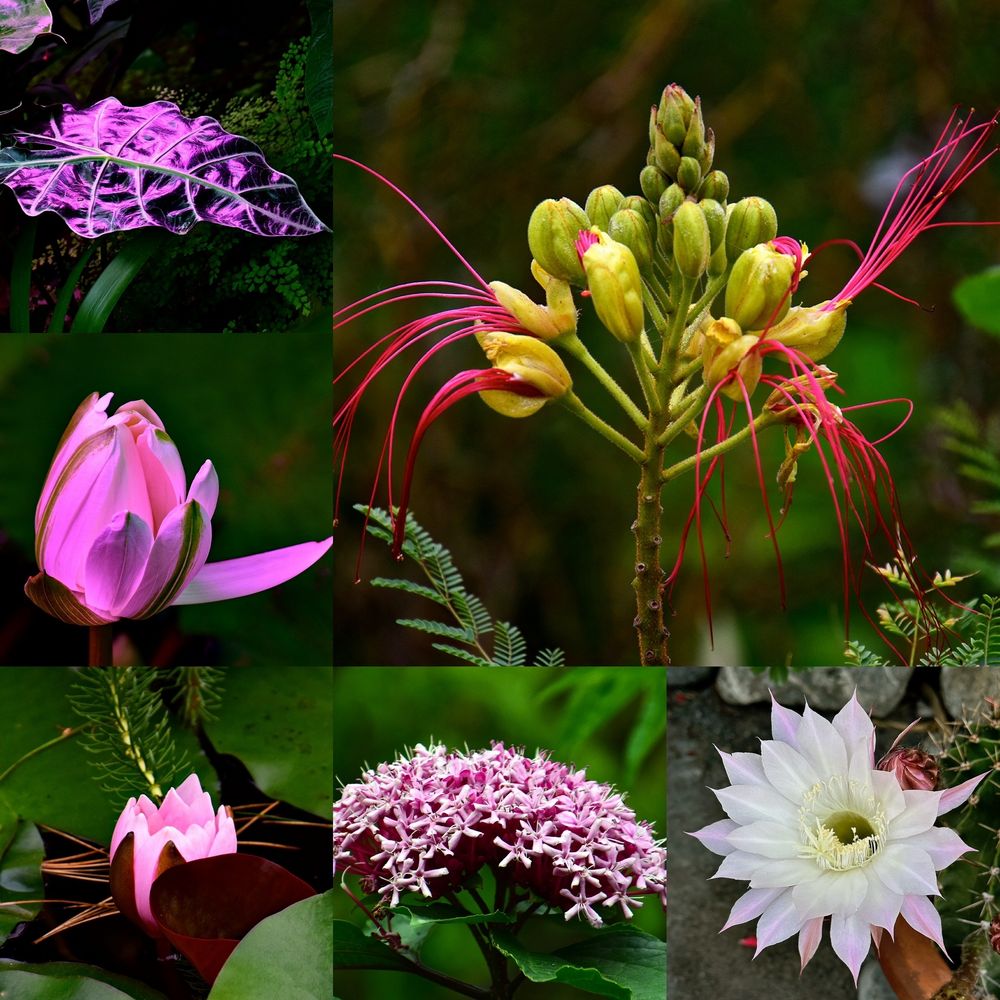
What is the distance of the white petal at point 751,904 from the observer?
31.2 inches

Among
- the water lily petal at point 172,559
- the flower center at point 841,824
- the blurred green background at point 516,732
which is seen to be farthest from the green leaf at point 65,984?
the flower center at point 841,824

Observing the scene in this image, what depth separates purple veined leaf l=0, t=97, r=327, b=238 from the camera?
2.57 feet

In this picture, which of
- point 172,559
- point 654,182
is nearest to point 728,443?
point 654,182

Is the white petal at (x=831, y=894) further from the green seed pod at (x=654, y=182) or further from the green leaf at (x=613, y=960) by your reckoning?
the green seed pod at (x=654, y=182)

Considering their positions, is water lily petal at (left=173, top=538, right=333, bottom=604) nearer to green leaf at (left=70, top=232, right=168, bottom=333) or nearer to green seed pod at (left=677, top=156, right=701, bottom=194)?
green leaf at (left=70, top=232, right=168, bottom=333)

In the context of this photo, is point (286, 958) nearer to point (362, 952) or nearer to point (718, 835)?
point (362, 952)

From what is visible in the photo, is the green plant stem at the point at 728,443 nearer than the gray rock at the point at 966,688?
Yes

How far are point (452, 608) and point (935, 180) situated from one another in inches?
17.9

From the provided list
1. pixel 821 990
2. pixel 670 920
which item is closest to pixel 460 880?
pixel 670 920

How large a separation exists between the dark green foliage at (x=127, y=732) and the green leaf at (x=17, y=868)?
0.06m

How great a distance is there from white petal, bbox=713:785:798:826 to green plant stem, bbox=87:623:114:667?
42cm

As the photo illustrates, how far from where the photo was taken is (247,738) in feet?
2.75

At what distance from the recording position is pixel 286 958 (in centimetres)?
79

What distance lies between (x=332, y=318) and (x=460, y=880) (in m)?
0.39
